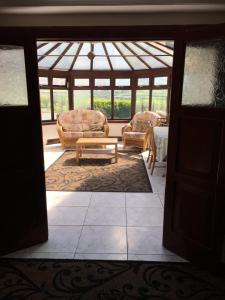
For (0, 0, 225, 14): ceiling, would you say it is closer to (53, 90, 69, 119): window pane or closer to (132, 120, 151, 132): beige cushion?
(132, 120, 151, 132): beige cushion

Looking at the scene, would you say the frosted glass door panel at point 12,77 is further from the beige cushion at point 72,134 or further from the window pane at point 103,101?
the window pane at point 103,101

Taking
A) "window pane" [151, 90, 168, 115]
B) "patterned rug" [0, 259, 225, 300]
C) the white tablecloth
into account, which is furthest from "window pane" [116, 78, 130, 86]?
"patterned rug" [0, 259, 225, 300]

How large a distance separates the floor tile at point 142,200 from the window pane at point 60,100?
5378 mm

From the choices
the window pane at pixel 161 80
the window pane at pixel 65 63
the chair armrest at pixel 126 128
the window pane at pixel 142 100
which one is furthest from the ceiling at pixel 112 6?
the window pane at pixel 142 100

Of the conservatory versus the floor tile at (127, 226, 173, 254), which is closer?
the floor tile at (127, 226, 173, 254)

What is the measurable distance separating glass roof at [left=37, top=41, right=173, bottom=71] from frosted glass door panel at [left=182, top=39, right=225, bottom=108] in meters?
3.85

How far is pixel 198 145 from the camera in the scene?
7.39ft

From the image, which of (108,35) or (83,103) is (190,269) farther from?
(83,103)

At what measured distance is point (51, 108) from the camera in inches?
328

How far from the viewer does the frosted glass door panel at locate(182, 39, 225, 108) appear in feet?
6.77

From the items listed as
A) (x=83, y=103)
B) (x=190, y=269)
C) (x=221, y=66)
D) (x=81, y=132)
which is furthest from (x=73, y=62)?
(x=190, y=269)

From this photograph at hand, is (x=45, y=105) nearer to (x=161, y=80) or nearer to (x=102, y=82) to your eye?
(x=102, y=82)

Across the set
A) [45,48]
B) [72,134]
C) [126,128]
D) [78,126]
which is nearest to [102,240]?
[72,134]

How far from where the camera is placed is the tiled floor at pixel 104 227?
2.60m
